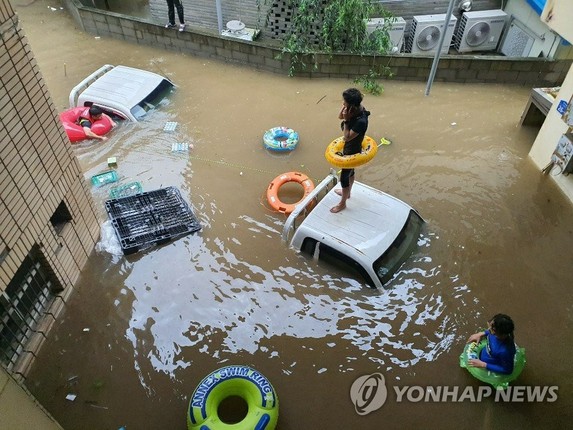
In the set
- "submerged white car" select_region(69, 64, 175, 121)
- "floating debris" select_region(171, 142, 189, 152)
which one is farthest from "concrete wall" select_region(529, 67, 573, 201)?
"submerged white car" select_region(69, 64, 175, 121)

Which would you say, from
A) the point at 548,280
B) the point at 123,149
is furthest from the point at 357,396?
the point at 123,149

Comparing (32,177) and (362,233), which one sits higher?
(32,177)

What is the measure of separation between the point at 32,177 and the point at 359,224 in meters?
4.18

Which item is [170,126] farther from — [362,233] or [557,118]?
[557,118]

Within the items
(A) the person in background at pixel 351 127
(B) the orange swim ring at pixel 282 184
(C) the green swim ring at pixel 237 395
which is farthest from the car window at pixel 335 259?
(C) the green swim ring at pixel 237 395

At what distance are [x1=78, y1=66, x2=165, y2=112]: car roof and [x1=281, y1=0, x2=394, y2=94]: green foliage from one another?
3300 millimetres

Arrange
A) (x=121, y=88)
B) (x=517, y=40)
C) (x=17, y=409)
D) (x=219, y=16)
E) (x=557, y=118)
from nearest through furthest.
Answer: (x=17, y=409) → (x=557, y=118) → (x=121, y=88) → (x=219, y=16) → (x=517, y=40)

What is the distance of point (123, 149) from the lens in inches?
338

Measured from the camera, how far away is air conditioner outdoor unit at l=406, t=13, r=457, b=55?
1104cm

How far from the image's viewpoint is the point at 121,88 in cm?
913

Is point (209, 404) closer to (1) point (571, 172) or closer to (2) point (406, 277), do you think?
(2) point (406, 277)

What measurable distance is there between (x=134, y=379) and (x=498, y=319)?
4.32 m

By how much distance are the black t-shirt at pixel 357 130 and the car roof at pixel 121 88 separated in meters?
5.16

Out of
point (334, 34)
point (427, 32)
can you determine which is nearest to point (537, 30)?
point (427, 32)
